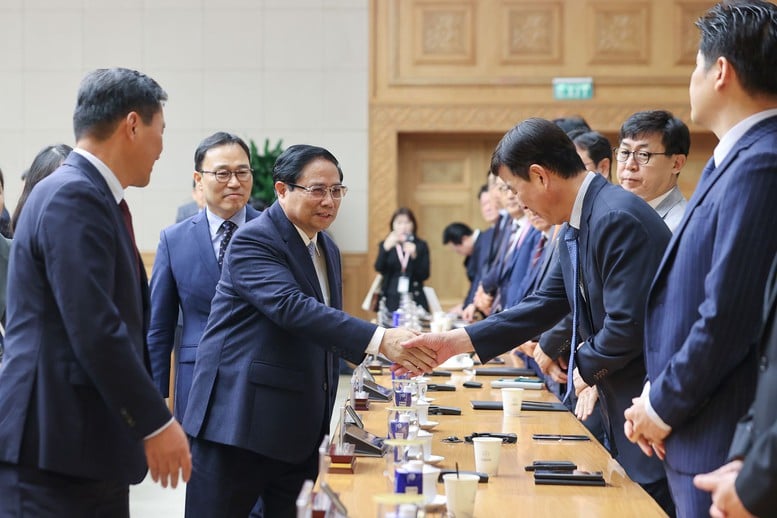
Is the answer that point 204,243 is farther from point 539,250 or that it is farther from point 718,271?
point 718,271

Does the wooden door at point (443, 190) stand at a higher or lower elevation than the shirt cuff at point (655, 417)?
higher

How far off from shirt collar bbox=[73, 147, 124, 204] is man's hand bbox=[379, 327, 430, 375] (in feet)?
4.01

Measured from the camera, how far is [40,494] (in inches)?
87.7

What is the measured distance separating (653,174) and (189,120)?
772 cm

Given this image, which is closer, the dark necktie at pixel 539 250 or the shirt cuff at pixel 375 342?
the shirt cuff at pixel 375 342

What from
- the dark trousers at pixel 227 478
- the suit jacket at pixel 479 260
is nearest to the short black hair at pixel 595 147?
the dark trousers at pixel 227 478

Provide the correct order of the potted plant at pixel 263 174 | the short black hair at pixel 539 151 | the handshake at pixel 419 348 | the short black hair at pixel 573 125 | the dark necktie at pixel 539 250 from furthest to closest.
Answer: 1. the potted plant at pixel 263 174
2. the dark necktie at pixel 539 250
3. the short black hair at pixel 573 125
4. the handshake at pixel 419 348
5. the short black hair at pixel 539 151

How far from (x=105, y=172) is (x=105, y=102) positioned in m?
0.17

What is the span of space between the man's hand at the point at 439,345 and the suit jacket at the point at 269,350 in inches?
10.7

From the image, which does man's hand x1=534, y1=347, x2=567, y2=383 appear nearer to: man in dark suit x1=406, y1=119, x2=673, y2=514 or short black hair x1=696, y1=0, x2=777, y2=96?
man in dark suit x1=406, y1=119, x2=673, y2=514

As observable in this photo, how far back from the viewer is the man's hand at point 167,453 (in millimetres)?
2275

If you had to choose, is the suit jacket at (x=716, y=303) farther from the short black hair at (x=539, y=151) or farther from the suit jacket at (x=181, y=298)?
the suit jacket at (x=181, y=298)

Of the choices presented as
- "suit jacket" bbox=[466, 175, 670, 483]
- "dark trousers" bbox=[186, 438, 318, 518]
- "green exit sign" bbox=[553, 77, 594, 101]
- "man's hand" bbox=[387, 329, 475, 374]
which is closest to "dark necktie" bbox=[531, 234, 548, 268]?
"man's hand" bbox=[387, 329, 475, 374]

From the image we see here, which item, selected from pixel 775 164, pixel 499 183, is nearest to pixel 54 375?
pixel 775 164
